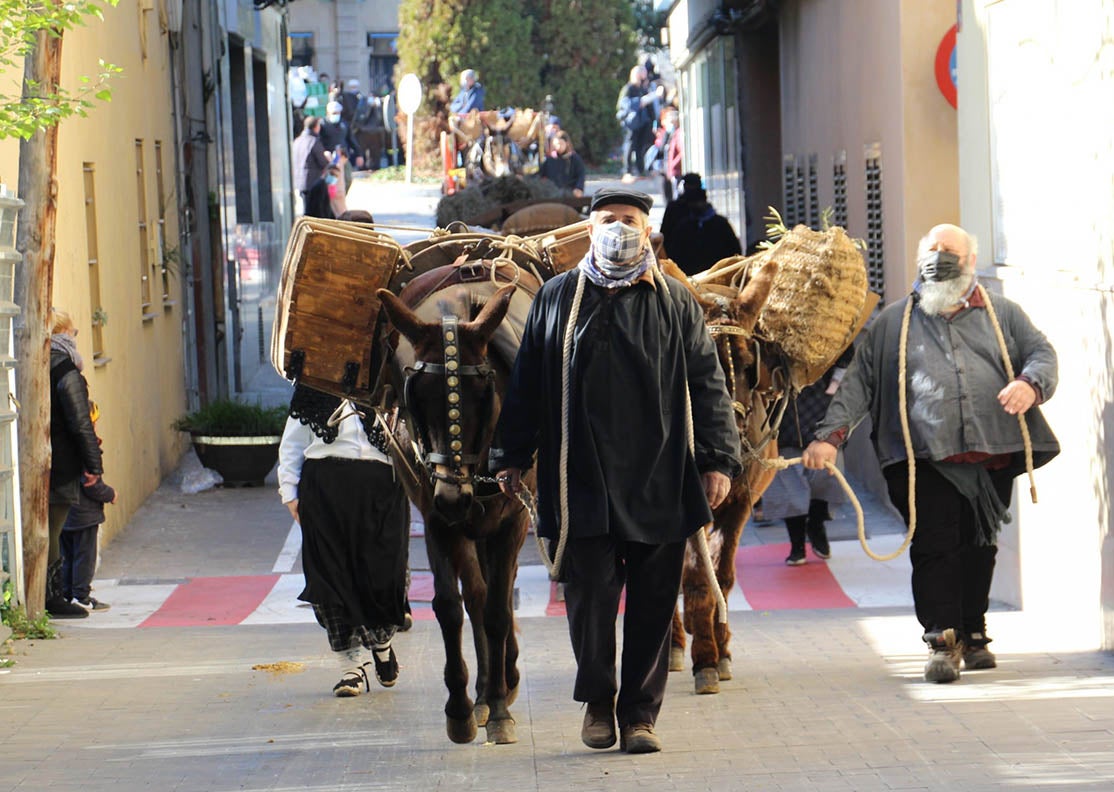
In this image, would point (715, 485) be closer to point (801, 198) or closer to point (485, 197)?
point (485, 197)

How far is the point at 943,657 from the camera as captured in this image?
305 inches

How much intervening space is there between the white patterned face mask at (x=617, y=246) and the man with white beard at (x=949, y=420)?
158 cm

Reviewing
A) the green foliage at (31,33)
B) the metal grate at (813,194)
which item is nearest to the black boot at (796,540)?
the green foliage at (31,33)

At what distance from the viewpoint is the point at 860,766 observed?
6242mm

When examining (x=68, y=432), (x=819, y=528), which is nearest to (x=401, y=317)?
(x=68, y=432)

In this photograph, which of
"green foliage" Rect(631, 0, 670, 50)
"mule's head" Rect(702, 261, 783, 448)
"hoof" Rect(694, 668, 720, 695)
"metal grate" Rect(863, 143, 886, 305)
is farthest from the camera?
"green foliage" Rect(631, 0, 670, 50)

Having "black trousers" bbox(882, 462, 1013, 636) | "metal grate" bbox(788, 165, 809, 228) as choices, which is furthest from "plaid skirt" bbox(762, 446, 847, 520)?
"metal grate" bbox(788, 165, 809, 228)

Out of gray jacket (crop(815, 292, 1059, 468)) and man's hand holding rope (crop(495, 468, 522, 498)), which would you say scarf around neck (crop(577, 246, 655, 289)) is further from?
gray jacket (crop(815, 292, 1059, 468))

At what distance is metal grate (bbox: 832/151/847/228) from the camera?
661 inches

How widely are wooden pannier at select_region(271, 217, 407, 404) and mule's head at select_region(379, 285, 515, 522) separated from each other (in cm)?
57

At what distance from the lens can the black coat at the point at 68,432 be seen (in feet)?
35.0

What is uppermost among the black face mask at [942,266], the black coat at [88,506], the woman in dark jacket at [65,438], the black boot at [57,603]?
the black face mask at [942,266]

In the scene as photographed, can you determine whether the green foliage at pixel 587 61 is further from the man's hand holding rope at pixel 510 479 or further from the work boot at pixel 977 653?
the man's hand holding rope at pixel 510 479

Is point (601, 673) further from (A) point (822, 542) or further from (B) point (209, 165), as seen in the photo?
(B) point (209, 165)
